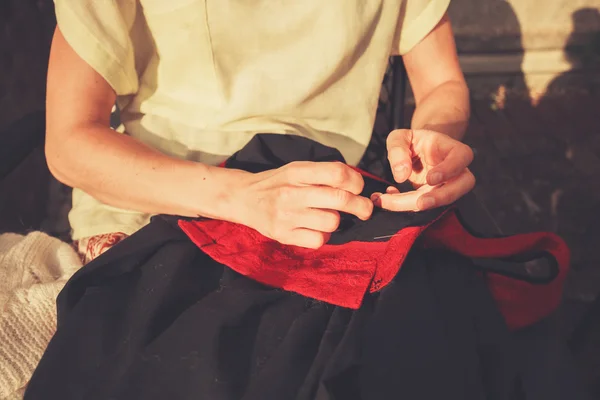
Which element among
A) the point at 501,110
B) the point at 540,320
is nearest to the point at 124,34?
the point at 540,320

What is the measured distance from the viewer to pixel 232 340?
80 centimetres

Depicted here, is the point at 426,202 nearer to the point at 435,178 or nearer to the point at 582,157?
the point at 435,178

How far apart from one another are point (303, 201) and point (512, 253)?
41cm

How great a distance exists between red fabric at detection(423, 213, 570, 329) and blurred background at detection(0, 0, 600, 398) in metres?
0.74

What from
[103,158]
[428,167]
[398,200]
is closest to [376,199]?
[398,200]

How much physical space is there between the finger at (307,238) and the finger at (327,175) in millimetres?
85

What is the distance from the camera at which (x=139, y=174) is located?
983 millimetres

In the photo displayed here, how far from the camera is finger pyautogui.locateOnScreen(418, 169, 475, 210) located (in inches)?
34.7

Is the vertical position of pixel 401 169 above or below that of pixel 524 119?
above

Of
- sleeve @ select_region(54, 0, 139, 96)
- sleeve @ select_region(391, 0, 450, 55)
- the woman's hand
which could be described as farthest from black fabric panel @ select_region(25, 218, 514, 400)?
sleeve @ select_region(391, 0, 450, 55)

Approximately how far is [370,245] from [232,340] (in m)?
0.28

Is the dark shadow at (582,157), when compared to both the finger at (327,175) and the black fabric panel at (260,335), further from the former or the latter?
the finger at (327,175)

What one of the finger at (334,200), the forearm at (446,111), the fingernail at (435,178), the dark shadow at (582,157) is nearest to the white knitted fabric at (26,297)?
the finger at (334,200)

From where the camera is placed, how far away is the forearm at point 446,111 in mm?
1197
